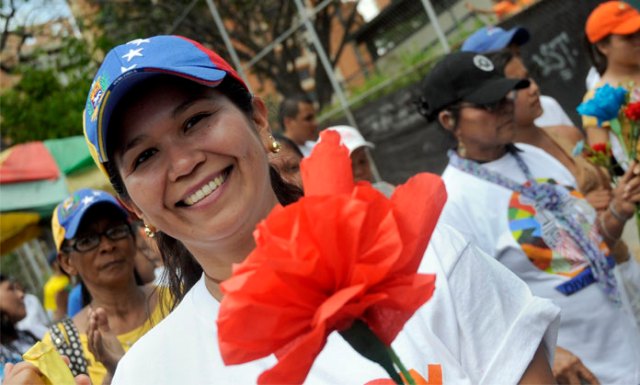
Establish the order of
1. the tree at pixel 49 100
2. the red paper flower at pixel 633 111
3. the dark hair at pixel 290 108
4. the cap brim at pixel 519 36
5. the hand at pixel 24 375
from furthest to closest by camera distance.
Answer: the tree at pixel 49 100 < the dark hair at pixel 290 108 < the cap brim at pixel 519 36 < the red paper flower at pixel 633 111 < the hand at pixel 24 375

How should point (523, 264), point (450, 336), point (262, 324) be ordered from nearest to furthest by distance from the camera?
point (262, 324)
point (450, 336)
point (523, 264)

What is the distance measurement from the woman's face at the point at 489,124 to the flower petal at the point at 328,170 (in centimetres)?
244

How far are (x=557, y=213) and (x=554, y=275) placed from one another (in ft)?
0.88

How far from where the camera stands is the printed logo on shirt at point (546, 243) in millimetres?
3172

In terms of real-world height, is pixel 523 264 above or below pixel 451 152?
below

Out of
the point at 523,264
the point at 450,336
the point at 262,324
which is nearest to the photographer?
the point at 262,324

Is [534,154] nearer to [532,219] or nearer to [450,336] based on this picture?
[532,219]

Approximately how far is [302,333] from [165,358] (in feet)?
→ 2.71

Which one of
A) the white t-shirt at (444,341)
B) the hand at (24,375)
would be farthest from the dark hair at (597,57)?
the hand at (24,375)

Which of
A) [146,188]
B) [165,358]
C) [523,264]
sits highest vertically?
[146,188]

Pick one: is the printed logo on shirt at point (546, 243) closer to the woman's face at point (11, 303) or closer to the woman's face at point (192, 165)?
the woman's face at point (192, 165)

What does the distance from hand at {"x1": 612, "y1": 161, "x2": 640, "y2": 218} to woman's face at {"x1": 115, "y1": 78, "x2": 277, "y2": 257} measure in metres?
2.10

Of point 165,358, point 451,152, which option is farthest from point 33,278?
point 165,358

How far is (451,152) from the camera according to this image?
11.6ft
